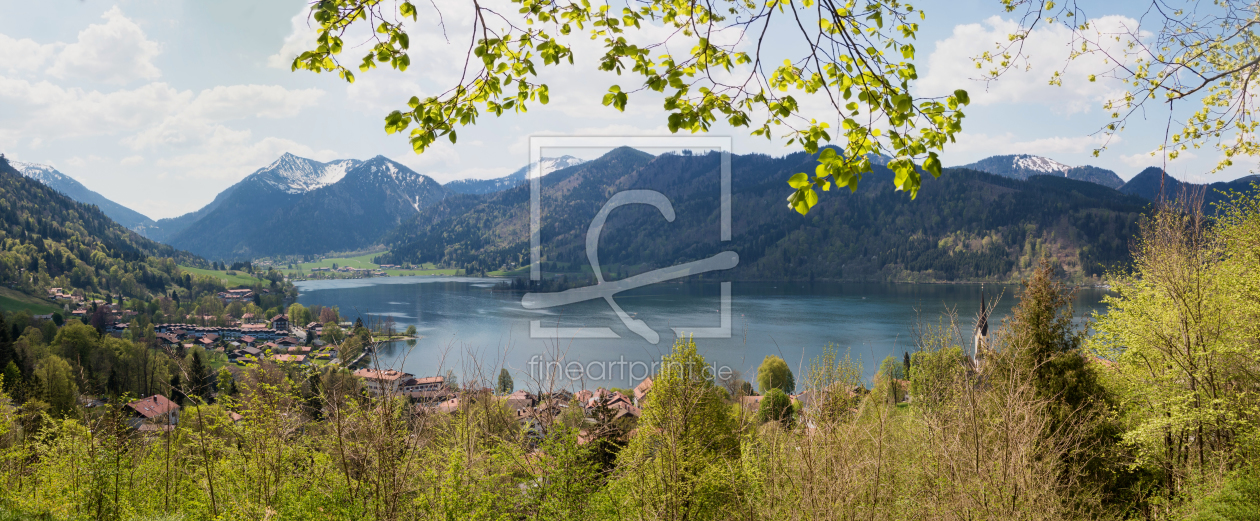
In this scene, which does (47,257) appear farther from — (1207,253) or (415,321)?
(1207,253)

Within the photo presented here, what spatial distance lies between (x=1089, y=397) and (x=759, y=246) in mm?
153787

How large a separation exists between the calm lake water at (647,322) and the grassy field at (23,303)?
1186 inches

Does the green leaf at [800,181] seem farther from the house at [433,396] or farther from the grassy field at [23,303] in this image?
the grassy field at [23,303]

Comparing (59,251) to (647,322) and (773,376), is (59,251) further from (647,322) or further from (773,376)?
(773,376)

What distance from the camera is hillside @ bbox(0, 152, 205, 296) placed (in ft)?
256

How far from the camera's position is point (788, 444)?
623cm

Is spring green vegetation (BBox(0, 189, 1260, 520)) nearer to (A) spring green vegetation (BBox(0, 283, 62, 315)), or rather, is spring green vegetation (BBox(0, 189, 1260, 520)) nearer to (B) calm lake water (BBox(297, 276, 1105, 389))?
(B) calm lake water (BBox(297, 276, 1105, 389))

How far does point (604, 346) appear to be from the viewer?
153 ft

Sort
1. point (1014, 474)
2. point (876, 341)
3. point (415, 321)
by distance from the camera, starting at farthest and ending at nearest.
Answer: point (415, 321) < point (876, 341) < point (1014, 474)

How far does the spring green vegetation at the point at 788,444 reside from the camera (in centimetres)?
492

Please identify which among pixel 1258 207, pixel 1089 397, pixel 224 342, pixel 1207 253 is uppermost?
pixel 1258 207

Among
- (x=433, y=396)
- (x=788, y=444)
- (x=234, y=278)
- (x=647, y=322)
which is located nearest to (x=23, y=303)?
(x=234, y=278)

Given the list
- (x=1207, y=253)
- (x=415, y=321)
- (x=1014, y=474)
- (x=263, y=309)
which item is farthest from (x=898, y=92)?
(x=263, y=309)

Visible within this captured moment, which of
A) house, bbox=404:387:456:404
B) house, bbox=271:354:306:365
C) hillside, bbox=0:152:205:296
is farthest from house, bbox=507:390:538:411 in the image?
hillside, bbox=0:152:205:296
